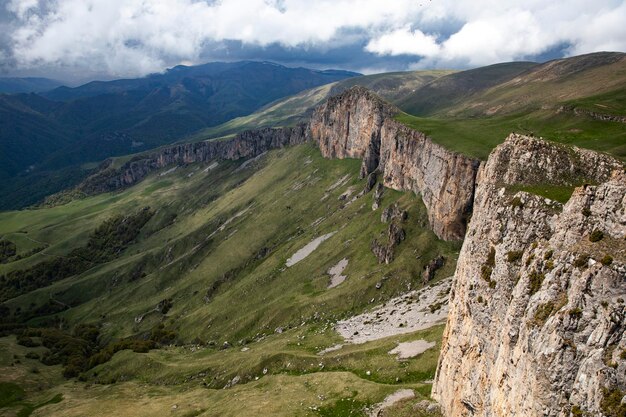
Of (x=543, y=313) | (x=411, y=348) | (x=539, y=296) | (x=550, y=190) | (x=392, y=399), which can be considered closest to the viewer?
(x=543, y=313)

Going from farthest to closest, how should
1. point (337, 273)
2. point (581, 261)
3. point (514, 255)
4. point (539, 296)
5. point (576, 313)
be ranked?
point (337, 273), point (514, 255), point (539, 296), point (581, 261), point (576, 313)

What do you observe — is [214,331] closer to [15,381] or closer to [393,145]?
[15,381]

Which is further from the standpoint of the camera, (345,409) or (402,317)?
(402,317)

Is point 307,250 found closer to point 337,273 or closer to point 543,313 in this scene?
point 337,273

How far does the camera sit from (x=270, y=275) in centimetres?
18088

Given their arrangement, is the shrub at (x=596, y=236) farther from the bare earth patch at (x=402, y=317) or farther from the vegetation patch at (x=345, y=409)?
the bare earth patch at (x=402, y=317)

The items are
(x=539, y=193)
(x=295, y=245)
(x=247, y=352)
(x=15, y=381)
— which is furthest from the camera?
(x=295, y=245)

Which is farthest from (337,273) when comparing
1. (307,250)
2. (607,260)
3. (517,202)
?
(607,260)

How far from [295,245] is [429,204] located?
244 feet

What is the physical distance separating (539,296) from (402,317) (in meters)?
70.0

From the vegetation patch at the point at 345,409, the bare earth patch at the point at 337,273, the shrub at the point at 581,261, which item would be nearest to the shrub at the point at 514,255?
the shrub at the point at 581,261

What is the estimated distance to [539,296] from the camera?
34.3 meters

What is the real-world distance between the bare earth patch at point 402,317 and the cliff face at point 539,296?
127ft

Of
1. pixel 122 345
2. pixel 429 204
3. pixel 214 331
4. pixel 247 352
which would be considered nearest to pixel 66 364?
pixel 122 345
